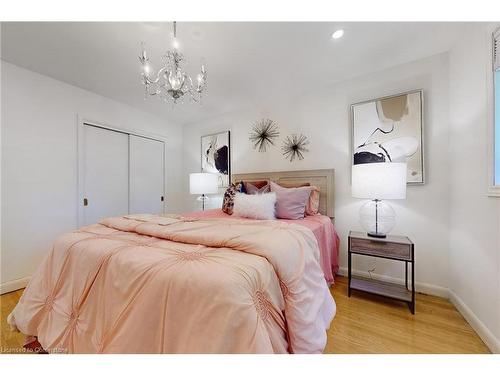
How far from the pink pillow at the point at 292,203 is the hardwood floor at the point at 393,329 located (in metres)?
0.88

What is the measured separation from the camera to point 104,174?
2.95 metres

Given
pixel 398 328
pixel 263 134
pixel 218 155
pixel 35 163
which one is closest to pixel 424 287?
pixel 398 328

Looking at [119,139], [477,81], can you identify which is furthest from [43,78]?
[477,81]

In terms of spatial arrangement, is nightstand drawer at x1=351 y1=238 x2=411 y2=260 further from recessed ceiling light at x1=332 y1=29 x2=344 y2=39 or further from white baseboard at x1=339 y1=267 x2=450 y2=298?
recessed ceiling light at x1=332 y1=29 x2=344 y2=39

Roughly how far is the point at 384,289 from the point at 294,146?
186 centimetres

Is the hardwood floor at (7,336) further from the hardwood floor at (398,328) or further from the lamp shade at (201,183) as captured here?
the lamp shade at (201,183)

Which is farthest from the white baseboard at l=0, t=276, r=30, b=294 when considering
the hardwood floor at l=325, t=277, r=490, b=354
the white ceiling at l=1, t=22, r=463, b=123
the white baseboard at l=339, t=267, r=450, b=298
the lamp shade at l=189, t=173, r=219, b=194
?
the white baseboard at l=339, t=267, r=450, b=298

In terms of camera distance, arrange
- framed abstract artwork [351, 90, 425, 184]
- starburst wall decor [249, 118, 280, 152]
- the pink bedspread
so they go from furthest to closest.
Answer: starburst wall decor [249, 118, 280, 152] < framed abstract artwork [351, 90, 425, 184] < the pink bedspread

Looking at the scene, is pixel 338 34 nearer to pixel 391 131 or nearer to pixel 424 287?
pixel 391 131

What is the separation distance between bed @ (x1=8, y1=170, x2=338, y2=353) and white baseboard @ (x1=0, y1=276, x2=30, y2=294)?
47.0 inches

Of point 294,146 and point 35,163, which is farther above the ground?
point 294,146

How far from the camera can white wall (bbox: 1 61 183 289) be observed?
2.13 metres

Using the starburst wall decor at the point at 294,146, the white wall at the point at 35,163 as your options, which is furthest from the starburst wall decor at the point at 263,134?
the white wall at the point at 35,163

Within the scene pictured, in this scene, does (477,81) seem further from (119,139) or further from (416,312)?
(119,139)
